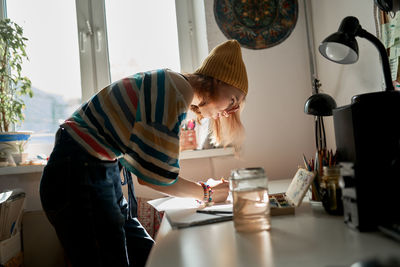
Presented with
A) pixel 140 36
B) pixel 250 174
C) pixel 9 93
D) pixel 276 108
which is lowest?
pixel 250 174

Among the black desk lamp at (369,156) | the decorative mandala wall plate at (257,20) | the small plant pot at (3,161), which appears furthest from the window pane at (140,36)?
the black desk lamp at (369,156)

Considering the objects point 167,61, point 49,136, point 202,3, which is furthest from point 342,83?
point 49,136

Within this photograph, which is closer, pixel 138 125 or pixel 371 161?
pixel 371 161

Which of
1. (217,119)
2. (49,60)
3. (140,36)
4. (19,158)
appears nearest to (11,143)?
(19,158)

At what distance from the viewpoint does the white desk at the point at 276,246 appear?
1.73 feet

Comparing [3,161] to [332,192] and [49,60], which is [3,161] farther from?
[332,192]

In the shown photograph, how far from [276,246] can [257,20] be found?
5.26 feet

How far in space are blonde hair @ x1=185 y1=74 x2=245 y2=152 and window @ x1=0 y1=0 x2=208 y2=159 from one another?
0.67m

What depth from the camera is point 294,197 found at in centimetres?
95

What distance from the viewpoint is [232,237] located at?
0.69 metres

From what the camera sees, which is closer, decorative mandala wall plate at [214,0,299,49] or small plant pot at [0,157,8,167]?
small plant pot at [0,157,8,167]

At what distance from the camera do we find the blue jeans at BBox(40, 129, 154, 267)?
93cm

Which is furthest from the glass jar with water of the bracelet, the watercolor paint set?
the bracelet

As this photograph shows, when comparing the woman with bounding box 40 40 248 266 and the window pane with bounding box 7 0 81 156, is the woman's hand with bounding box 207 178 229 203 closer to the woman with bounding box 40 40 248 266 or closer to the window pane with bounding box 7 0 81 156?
the woman with bounding box 40 40 248 266
